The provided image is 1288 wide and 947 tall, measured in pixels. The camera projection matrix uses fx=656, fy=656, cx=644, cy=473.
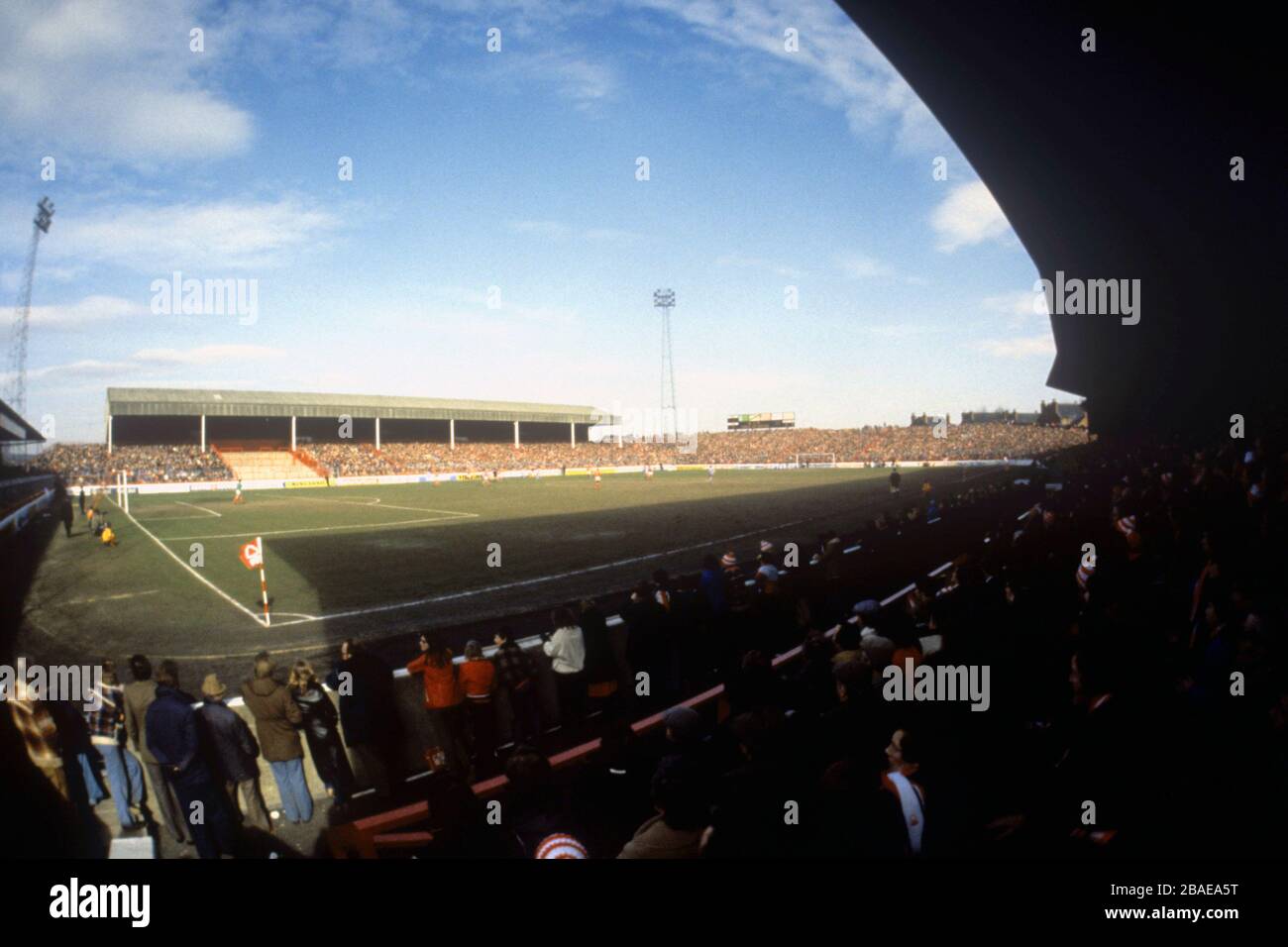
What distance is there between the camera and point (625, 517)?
94.6 feet

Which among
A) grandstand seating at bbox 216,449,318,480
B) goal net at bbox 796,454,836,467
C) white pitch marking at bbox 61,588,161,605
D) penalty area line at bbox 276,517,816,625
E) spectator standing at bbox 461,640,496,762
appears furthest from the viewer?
goal net at bbox 796,454,836,467

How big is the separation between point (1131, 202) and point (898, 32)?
669cm

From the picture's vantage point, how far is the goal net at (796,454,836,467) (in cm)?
8562

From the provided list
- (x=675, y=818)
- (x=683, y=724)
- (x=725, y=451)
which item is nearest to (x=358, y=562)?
(x=683, y=724)

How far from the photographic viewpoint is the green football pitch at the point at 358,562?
12.3 metres

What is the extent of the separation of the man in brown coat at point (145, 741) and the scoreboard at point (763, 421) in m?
136

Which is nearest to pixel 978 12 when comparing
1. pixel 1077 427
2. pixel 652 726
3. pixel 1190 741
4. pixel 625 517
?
pixel 1190 741

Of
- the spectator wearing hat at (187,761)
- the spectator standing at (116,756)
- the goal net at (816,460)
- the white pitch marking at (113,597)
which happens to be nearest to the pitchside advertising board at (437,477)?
the goal net at (816,460)

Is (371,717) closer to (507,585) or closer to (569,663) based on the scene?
(569,663)

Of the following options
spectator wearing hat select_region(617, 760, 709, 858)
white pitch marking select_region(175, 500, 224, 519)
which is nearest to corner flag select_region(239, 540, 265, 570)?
spectator wearing hat select_region(617, 760, 709, 858)

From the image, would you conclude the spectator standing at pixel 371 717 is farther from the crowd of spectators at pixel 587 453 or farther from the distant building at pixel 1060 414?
the distant building at pixel 1060 414

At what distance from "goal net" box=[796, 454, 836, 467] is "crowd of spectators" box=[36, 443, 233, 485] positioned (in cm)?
6396

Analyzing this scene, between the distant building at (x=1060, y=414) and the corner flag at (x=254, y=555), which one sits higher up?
the distant building at (x=1060, y=414)

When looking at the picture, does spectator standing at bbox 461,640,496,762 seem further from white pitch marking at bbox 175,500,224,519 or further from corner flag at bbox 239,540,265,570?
white pitch marking at bbox 175,500,224,519
